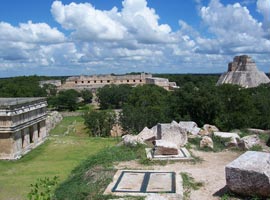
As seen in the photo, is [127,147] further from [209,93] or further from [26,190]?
[209,93]

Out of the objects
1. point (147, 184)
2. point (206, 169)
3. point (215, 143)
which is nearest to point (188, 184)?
point (147, 184)

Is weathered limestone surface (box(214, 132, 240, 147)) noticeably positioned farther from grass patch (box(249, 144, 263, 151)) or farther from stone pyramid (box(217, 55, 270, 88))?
stone pyramid (box(217, 55, 270, 88))

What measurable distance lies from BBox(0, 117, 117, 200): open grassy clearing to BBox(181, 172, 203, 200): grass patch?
5466mm

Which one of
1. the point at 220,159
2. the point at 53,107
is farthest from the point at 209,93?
the point at 53,107

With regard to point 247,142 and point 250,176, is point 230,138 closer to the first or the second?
point 247,142

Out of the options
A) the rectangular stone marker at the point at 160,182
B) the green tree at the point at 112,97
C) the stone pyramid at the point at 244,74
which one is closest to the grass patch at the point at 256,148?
the rectangular stone marker at the point at 160,182

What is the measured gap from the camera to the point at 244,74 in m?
57.8

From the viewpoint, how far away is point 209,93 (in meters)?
26.3

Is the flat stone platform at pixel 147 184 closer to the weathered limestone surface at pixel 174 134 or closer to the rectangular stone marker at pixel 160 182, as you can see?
the rectangular stone marker at pixel 160 182

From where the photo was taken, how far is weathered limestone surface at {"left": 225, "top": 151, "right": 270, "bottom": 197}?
24.1ft

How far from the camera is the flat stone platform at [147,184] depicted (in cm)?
814

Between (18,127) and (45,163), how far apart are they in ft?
9.31

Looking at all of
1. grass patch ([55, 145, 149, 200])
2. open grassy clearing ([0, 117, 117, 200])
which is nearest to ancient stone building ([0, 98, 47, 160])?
open grassy clearing ([0, 117, 117, 200])

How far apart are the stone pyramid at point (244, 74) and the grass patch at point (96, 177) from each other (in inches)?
1827
